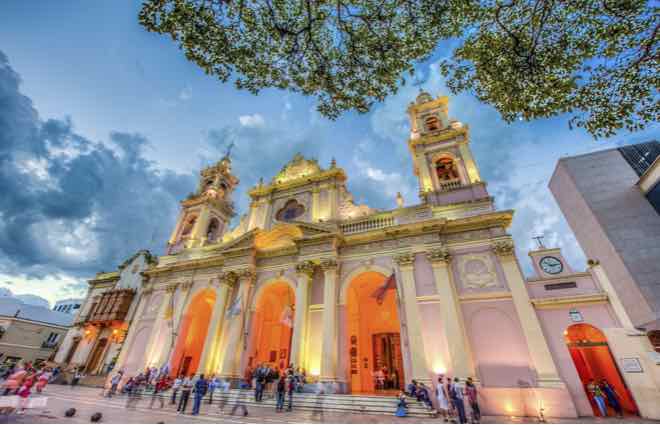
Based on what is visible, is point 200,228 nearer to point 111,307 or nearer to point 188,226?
point 188,226

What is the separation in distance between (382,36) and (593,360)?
1587cm

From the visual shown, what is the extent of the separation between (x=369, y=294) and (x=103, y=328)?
20.8 meters

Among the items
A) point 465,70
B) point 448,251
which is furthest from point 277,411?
point 465,70

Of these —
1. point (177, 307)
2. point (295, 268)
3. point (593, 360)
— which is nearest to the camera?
point (593, 360)

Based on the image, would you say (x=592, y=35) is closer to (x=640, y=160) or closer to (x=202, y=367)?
(x=640, y=160)

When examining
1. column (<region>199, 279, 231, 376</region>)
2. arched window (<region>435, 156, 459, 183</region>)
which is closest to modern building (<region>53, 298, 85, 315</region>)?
column (<region>199, 279, 231, 376</region>)

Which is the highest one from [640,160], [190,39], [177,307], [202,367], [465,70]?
[640,160]

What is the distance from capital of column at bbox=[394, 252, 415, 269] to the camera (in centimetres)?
1348

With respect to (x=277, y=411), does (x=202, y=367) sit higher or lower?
higher

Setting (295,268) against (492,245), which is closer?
(492,245)

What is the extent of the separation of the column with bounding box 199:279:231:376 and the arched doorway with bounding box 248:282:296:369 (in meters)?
2.04

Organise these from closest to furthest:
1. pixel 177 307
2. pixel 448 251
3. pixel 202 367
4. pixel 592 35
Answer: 1. pixel 592 35
2. pixel 448 251
3. pixel 202 367
4. pixel 177 307

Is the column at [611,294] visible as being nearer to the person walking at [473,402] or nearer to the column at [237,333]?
the person walking at [473,402]

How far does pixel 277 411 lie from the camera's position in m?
9.40
